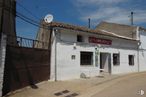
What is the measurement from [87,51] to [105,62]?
3.78m

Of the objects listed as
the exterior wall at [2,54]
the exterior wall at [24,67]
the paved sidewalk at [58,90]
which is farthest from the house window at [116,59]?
the exterior wall at [2,54]

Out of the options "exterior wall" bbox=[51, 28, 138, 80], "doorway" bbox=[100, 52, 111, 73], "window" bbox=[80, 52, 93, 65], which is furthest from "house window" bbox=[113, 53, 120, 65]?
"window" bbox=[80, 52, 93, 65]

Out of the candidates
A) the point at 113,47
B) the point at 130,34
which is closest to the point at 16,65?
the point at 113,47

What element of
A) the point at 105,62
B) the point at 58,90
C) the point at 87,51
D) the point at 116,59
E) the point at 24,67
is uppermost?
the point at 87,51

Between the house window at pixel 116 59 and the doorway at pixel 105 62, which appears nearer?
the doorway at pixel 105 62

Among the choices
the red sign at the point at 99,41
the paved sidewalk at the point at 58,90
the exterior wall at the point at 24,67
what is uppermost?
the red sign at the point at 99,41

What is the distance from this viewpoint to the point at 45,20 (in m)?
18.6

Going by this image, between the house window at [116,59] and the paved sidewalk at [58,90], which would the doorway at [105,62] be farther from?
the paved sidewalk at [58,90]

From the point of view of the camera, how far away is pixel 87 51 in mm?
20750

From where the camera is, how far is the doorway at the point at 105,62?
23578 millimetres

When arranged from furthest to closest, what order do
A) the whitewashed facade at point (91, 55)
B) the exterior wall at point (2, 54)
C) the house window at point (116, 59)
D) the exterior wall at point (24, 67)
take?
the house window at point (116, 59) → the whitewashed facade at point (91, 55) → the exterior wall at point (24, 67) → the exterior wall at point (2, 54)

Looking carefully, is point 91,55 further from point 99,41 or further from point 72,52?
Answer: point 72,52

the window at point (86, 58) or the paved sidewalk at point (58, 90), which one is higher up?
the window at point (86, 58)

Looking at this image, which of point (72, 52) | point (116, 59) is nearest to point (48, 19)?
point (72, 52)
